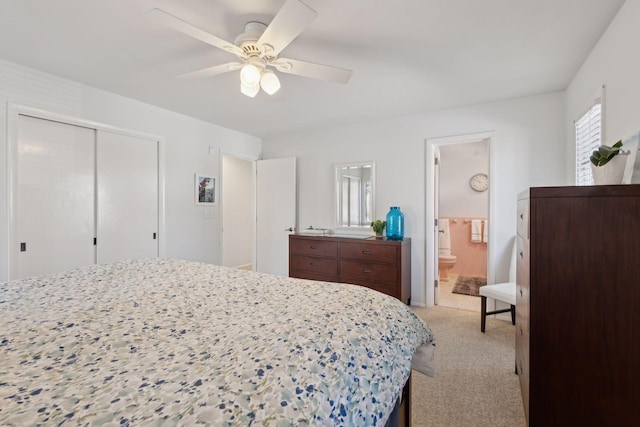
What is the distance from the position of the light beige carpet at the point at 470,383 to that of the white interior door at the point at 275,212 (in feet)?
7.99

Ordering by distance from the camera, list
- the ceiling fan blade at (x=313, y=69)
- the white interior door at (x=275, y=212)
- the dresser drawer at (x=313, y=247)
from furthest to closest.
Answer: the white interior door at (x=275, y=212) < the dresser drawer at (x=313, y=247) < the ceiling fan blade at (x=313, y=69)

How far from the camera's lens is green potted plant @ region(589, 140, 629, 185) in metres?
1.35

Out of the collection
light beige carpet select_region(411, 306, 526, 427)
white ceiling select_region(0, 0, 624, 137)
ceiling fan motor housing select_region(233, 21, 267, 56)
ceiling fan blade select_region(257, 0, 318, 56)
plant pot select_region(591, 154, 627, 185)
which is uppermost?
white ceiling select_region(0, 0, 624, 137)

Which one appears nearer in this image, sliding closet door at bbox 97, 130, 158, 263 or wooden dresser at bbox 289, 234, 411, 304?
sliding closet door at bbox 97, 130, 158, 263

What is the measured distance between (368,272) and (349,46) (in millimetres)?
2384

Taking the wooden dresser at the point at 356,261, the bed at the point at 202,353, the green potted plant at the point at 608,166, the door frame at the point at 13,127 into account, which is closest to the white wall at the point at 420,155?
the wooden dresser at the point at 356,261

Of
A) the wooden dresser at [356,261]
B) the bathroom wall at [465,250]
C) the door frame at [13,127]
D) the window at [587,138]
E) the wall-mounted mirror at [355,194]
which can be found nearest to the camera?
the window at [587,138]

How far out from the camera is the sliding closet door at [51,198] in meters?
2.53

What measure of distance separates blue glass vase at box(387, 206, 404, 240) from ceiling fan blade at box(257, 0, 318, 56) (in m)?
2.48

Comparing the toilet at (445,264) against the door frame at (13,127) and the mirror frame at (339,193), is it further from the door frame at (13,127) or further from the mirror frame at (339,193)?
the door frame at (13,127)

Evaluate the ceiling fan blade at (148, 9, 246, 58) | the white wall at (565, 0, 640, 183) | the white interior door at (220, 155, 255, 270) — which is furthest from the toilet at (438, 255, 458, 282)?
the ceiling fan blade at (148, 9, 246, 58)

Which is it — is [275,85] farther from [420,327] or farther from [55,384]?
[55,384]

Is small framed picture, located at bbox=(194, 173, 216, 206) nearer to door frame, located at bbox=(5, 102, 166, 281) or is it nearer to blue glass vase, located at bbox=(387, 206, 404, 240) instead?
door frame, located at bbox=(5, 102, 166, 281)

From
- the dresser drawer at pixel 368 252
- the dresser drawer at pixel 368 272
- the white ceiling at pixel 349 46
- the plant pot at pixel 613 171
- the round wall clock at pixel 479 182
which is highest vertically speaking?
the white ceiling at pixel 349 46
